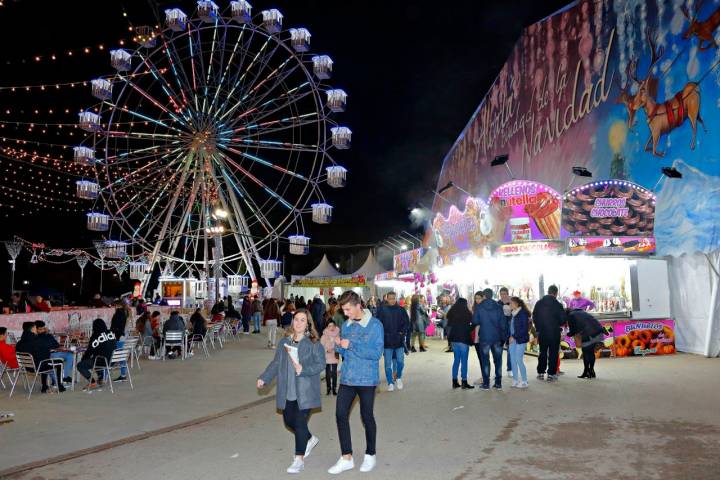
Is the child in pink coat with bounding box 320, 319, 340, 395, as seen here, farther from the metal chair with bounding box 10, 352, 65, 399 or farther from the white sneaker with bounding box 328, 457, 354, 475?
the metal chair with bounding box 10, 352, 65, 399

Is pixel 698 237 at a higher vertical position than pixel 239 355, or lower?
higher

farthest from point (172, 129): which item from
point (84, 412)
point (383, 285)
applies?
point (84, 412)

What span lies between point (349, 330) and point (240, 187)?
22.5 m

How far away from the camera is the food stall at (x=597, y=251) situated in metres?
13.7

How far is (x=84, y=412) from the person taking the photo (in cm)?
803

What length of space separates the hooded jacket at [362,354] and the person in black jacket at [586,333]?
6599 mm

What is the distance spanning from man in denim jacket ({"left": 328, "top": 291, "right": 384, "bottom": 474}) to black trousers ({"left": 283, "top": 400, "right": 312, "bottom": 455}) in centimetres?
29

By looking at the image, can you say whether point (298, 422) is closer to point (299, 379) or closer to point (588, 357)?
point (299, 379)

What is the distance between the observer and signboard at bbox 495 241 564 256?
45.1 ft

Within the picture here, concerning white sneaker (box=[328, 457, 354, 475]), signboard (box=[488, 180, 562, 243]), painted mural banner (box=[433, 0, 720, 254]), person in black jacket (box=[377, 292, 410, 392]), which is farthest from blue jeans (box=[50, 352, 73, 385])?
painted mural banner (box=[433, 0, 720, 254])

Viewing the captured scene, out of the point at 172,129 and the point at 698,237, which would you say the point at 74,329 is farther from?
the point at 698,237

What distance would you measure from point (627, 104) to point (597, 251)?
6.49 m

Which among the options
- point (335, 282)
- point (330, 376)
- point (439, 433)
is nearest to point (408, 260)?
point (335, 282)

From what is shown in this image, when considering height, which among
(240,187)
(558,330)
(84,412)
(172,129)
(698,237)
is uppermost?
(172,129)
